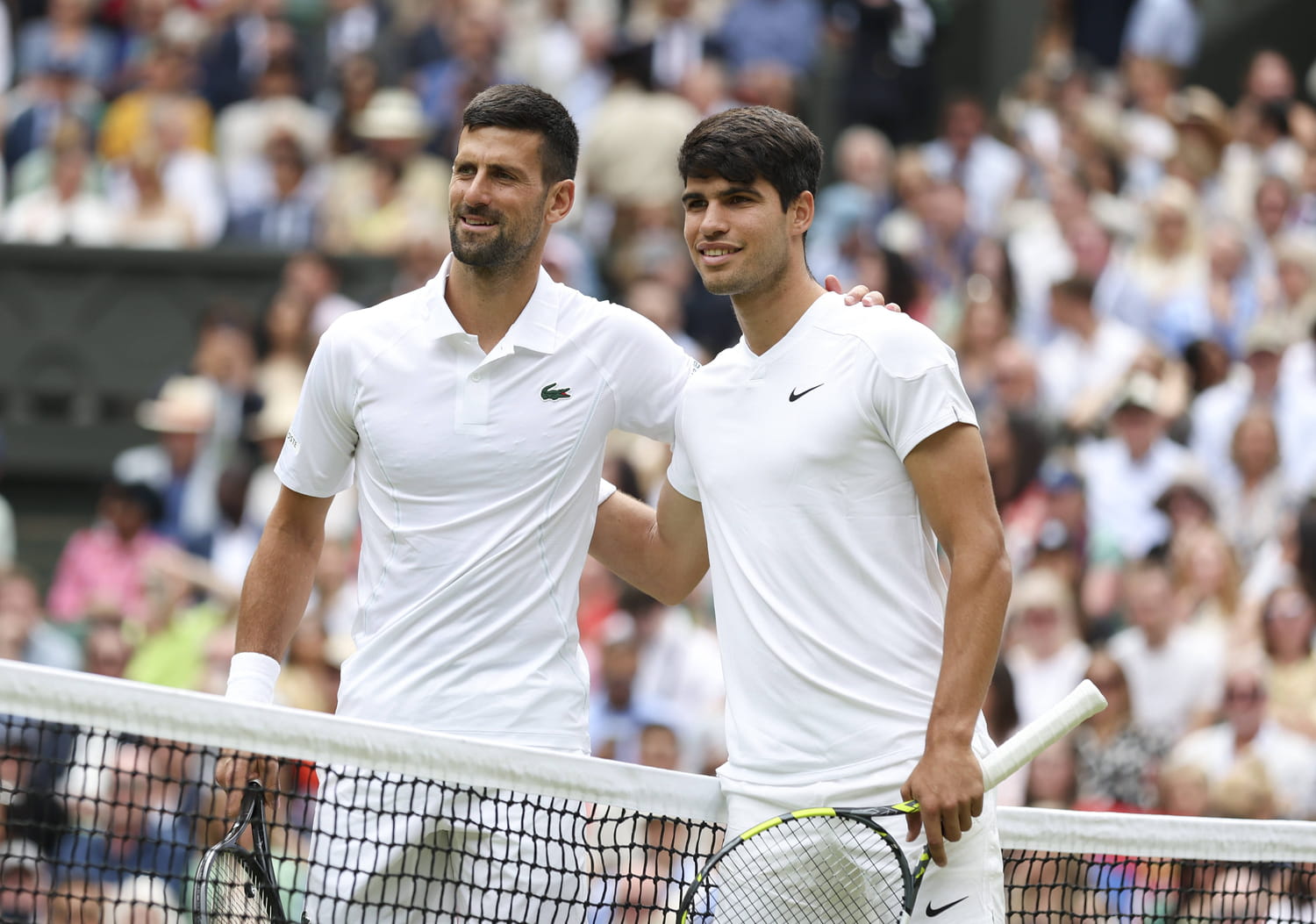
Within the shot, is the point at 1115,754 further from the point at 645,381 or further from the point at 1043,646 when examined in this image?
the point at 645,381

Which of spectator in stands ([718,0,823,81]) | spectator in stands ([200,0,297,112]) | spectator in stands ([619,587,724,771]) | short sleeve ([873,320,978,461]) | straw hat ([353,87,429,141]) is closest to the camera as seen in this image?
short sleeve ([873,320,978,461])

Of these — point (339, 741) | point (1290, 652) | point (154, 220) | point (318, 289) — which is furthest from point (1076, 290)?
point (339, 741)

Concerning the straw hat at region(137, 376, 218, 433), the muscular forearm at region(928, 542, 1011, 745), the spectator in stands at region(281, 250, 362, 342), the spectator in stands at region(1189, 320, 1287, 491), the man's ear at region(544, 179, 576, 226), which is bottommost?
the muscular forearm at region(928, 542, 1011, 745)

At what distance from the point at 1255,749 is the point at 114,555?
241 inches

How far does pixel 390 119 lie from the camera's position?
13141mm

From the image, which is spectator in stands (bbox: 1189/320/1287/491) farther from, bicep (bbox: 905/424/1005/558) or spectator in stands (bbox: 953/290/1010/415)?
bicep (bbox: 905/424/1005/558)

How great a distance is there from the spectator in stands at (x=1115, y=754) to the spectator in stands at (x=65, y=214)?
776 centimetres

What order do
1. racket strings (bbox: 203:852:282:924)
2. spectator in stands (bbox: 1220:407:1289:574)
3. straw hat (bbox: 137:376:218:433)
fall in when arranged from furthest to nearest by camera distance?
1. straw hat (bbox: 137:376:218:433)
2. spectator in stands (bbox: 1220:407:1289:574)
3. racket strings (bbox: 203:852:282:924)

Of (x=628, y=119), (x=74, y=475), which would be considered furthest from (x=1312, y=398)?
(x=74, y=475)

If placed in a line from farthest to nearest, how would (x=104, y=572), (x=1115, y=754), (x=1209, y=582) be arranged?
(x=104, y=572)
(x=1209, y=582)
(x=1115, y=754)

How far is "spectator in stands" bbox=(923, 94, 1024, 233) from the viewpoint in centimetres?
1337

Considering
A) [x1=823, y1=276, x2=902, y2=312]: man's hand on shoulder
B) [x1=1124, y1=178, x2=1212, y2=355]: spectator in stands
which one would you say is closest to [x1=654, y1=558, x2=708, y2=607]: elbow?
[x1=823, y1=276, x2=902, y2=312]: man's hand on shoulder

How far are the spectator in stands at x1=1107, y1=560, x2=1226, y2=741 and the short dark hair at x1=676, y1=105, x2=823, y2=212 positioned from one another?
4.82m

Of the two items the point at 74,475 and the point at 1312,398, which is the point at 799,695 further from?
the point at 74,475
